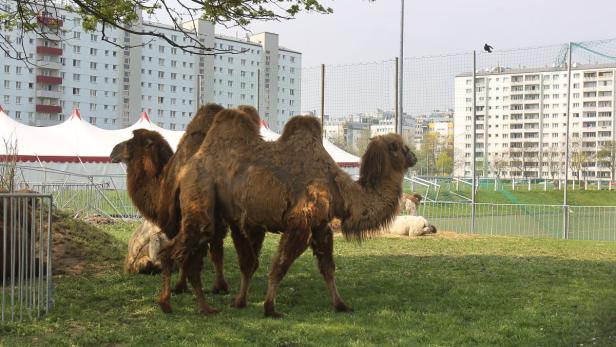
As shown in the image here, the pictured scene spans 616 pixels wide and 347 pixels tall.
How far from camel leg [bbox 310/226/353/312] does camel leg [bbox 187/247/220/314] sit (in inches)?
49.7

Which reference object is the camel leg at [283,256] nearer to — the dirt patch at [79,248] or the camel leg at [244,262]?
the camel leg at [244,262]

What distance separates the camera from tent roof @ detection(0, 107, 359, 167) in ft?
81.0

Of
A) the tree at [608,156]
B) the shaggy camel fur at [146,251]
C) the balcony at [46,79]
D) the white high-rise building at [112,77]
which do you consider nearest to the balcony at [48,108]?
the white high-rise building at [112,77]

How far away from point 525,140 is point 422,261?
2780 cm

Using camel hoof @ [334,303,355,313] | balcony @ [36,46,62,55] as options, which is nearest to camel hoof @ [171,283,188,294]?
camel hoof @ [334,303,355,313]

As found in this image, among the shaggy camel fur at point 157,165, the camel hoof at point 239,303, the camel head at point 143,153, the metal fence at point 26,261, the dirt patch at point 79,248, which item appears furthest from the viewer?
the dirt patch at point 79,248

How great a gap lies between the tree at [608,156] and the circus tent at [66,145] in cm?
1277

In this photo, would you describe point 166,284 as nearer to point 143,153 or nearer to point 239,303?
point 239,303

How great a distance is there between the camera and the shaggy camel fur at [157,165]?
8.02 metres

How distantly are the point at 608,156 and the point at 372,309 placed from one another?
29.6 m

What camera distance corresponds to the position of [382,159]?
7703mm

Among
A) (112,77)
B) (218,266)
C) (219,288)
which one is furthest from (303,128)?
(112,77)

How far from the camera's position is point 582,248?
15227 millimetres

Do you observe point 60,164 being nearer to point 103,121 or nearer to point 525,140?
point 525,140
